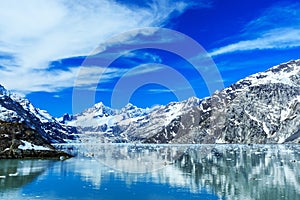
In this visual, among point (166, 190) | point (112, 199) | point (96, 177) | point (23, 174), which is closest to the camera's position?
point (112, 199)

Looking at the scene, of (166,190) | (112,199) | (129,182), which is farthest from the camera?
(129,182)

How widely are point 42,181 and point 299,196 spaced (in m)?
37.4

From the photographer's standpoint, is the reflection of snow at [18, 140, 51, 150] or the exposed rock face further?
the reflection of snow at [18, 140, 51, 150]

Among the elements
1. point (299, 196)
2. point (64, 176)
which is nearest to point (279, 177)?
point (299, 196)

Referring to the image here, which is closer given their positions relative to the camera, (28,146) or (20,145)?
(20,145)

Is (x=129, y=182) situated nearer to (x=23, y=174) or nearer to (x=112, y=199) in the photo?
(x=112, y=199)

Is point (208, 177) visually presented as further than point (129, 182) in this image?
Yes

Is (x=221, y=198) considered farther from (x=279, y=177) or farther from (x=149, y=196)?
(x=279, y=177)

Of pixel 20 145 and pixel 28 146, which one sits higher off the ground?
pixel 20 145

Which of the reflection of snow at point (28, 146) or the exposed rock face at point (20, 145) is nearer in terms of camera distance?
the exposed rock face at point (20, 145)

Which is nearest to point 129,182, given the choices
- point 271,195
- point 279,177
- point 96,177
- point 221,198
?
point 96,177

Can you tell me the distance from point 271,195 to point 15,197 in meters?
31.3

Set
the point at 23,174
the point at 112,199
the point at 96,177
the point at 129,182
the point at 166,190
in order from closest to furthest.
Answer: the point at 112,199
the point at 166,190
the point at 129,182
the point at 96,177
the point at 23,174

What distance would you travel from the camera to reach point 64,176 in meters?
60.6
